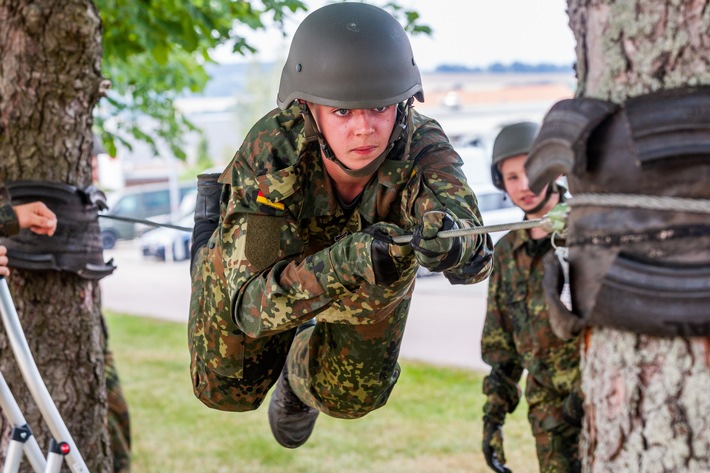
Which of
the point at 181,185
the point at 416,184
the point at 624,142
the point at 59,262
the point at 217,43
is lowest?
the point at 181,185

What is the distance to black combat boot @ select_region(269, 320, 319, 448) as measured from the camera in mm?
4652

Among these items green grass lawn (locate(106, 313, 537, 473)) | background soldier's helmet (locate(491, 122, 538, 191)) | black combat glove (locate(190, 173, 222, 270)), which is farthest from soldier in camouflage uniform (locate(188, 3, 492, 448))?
green grass lawn (locate(106, 313, 537, 473))

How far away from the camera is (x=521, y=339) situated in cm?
479

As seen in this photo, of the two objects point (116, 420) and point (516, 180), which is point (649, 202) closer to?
point (516, 180)

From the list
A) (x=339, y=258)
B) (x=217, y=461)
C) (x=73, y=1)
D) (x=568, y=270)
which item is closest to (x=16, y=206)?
(x=73, y=1)

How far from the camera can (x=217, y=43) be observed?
7.44 m

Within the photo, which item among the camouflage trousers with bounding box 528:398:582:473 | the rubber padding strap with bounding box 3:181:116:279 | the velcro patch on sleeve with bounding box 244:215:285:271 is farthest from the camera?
the camouflage trousers with bounding box 528:398:582:473

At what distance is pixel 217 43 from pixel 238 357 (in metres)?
4.02

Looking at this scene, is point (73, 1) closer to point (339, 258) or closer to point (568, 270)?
point (339, 258)

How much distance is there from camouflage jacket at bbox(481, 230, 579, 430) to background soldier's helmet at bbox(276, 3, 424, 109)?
146 cm

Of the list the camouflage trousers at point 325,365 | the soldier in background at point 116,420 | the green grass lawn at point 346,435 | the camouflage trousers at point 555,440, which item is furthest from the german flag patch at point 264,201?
the green grass lawn at point 346,435

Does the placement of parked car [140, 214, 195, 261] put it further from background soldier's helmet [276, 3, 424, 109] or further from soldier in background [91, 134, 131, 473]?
background soldier's helmet [276, 3, 424, 109]

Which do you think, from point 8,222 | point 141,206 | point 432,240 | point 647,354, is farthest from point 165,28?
point 141,206

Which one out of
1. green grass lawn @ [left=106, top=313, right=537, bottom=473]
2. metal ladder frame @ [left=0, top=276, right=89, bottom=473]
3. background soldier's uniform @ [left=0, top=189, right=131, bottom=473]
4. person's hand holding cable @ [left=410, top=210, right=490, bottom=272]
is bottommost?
green grass lawn @ [left=106, top=313, right=537, bottom=473]
